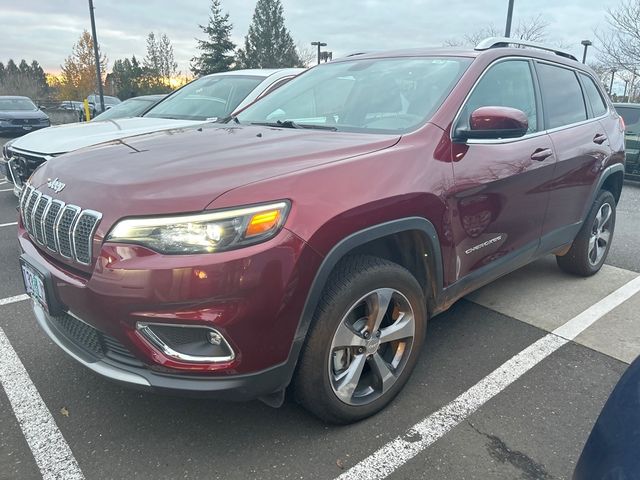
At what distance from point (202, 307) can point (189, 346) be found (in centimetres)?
21

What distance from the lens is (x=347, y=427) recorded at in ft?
8.02

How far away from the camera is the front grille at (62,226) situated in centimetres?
200

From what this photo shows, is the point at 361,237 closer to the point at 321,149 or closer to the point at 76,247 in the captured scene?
the point at 321,149

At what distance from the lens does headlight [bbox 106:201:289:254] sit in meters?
1.86

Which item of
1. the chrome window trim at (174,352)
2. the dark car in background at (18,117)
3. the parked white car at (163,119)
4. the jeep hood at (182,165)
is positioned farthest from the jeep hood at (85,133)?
the dark car in background at (18,117)

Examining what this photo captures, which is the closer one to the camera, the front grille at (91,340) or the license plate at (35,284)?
the front grille at (91,340)

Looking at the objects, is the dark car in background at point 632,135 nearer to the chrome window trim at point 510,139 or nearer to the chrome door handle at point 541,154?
the chrome window trim at point 510,139

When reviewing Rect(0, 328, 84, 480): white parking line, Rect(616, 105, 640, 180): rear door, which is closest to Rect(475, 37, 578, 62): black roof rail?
Rect(0, 328, 84, 480): white parking line

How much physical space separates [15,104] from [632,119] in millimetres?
16584

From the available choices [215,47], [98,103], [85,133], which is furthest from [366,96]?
[215,47]

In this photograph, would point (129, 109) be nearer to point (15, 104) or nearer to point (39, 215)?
point (39, 215)

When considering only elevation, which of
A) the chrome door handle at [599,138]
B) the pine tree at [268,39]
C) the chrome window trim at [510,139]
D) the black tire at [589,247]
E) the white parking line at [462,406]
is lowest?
the white parking line at [462,406]

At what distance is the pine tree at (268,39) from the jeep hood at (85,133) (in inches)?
2082

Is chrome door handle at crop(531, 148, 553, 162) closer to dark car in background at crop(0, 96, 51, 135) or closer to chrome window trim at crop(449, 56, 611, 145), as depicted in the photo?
chrome window trim at crop(449, 56, 611, 145)
